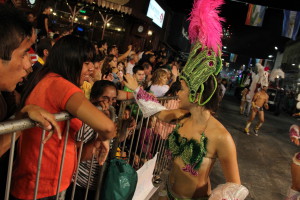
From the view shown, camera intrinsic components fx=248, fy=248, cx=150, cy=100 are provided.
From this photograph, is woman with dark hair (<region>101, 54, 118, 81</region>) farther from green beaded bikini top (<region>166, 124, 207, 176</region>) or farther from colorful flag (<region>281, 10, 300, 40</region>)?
colorful flag (<region>281, 10, 300, 40</region>)

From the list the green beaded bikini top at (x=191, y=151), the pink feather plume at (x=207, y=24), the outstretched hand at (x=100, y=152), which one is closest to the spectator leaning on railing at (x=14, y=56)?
the outstretched hand at (x=100, y=152)

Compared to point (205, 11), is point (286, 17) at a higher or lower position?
higher

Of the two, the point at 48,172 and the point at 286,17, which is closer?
the point at 48,172

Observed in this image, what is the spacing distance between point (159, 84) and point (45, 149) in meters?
4.08

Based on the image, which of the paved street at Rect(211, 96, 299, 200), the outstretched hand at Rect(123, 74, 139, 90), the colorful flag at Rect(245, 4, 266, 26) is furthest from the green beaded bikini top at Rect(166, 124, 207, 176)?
the colorful flag at Rect(245, 4, 266, 26)

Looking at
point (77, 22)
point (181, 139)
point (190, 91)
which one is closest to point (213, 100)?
point (190, 91)

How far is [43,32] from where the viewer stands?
683 cm

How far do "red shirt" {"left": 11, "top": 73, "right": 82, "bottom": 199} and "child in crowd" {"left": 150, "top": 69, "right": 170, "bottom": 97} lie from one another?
148 inches

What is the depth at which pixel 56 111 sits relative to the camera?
1.63m

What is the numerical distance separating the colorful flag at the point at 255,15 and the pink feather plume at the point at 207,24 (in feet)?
49.4

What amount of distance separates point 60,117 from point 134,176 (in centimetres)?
105

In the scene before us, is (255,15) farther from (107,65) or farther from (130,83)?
(130,83)

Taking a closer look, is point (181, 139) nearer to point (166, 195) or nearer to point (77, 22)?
point (166, 195)

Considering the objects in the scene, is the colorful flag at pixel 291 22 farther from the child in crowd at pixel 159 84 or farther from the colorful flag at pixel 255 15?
the child in crowd at pixel 159 84
